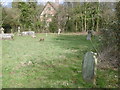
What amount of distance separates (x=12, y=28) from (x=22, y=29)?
2.19 m

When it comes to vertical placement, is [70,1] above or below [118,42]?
above

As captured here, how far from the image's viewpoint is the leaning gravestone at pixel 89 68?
16.8ft

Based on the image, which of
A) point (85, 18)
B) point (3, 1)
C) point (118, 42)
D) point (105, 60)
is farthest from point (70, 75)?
point (85, 18)

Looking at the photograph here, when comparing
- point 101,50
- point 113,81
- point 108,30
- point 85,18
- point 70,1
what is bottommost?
point 113,81

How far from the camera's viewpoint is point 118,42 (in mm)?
6973

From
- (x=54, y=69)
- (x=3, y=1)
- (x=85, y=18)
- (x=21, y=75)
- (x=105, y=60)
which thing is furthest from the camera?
(x=85, y=18)

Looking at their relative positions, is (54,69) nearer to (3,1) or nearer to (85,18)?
(3,1)

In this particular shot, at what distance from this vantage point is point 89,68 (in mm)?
5266

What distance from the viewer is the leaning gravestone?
5117 mm

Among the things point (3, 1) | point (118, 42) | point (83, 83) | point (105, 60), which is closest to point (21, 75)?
point (83, 83)

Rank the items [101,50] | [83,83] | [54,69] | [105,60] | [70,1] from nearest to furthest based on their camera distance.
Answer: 1. [83,83]
2. [54,69]
3. [105,60]
4. [101,50]
5. [70,1]

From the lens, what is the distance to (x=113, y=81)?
5.45 meters

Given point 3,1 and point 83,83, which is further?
point 3,1

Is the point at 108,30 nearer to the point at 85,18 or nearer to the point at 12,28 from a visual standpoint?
the point at 85,18
